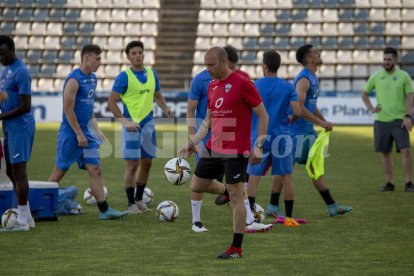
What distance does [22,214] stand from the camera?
395 inches

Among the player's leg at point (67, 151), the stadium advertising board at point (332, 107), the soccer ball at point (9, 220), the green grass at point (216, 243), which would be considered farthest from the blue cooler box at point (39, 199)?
the stadium advertising board at point (332, 107)

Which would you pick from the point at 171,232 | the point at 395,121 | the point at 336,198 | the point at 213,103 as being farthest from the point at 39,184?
the point at 395,121

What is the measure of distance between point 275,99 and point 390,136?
489cm

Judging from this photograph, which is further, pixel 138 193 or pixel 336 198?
pixel 336 198

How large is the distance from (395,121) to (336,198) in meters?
2.14

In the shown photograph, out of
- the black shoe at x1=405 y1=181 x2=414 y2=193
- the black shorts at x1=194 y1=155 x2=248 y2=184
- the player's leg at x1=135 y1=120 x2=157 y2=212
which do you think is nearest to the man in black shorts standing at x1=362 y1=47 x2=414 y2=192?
the black shoe at x1=405 y1=181 x2=414 y2=193

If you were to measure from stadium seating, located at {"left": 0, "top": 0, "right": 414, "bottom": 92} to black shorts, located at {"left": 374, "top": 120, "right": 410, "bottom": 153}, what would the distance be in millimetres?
19192

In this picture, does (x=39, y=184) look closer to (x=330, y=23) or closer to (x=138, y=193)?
(x=138, y=193)

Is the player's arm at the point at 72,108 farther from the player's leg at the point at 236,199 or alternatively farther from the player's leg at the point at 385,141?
the player's leg at the point at 385,141

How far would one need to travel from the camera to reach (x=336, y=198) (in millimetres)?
13703

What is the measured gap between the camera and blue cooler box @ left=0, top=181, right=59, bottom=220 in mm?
10680

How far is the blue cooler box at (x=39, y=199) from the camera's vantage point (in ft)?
35.0

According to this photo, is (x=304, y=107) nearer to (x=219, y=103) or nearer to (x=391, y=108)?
(x=219, y=103)

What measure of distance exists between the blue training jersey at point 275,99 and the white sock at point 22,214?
272cm
